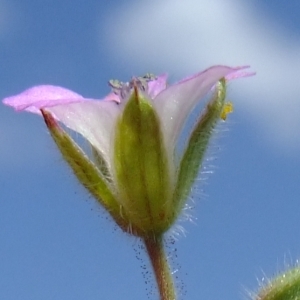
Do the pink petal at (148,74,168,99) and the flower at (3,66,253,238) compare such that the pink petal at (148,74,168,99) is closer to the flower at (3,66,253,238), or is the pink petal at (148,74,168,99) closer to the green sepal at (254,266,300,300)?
the flower at (3,66,253,238)

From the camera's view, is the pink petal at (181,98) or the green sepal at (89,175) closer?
the pink petal at (181,98)

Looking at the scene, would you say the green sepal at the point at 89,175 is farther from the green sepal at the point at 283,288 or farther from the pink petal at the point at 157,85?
the green sepal at the point at 283,288

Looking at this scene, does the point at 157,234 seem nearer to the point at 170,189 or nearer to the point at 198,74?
the point at 170,189

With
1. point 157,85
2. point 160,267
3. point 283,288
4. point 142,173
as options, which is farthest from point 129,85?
point 283,288

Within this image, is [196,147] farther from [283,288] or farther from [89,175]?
[283,288]

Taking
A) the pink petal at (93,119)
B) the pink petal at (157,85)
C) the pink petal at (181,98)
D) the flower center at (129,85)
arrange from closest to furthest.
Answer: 1. the pink petal at (181,98)
2. the pink petal at (93,119)
3. the flower center at (129,85)
4. the pink petal at (157,85)

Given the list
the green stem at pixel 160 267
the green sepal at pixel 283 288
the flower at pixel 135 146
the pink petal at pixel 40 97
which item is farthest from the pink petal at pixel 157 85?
the green sepal at pixel 283 288

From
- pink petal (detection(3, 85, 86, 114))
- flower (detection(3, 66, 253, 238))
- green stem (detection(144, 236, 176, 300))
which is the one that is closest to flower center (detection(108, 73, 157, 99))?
flower (detection(3, 66, 253, 238))
